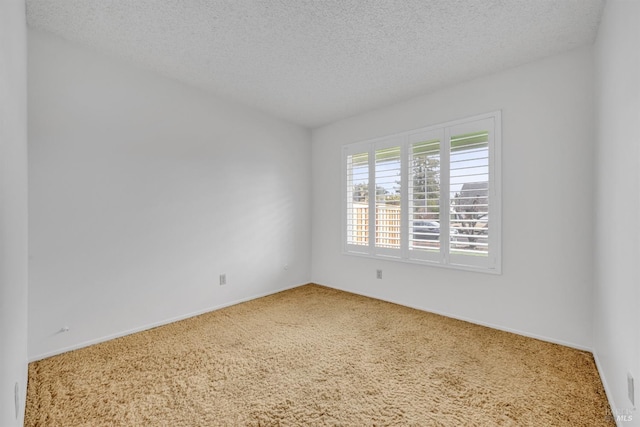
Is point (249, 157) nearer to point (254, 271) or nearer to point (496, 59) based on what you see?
point (254, 271)

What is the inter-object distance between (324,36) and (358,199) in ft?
7.13

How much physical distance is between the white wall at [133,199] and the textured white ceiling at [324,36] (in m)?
0.34

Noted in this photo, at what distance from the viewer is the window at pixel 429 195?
2783 mm

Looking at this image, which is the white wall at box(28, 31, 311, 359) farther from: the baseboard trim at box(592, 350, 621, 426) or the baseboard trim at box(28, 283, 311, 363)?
the baseboard trim at box(592, 350, 621, 426)

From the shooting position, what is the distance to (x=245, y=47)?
2.36 m

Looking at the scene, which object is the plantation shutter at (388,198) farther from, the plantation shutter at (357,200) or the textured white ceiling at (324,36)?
the textured white ceiling at (324,36)

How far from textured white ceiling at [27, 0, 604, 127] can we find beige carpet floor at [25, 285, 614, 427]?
A: 2.50m

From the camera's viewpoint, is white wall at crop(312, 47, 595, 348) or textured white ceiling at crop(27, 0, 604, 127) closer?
textured white ceiling at crop(27, 0, 604, 127)

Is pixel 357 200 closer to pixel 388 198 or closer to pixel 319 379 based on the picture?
pixel 388 198

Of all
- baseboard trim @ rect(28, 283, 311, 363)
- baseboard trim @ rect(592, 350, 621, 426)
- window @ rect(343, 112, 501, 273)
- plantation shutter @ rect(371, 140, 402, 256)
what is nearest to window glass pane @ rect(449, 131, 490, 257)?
window @ rect(343, 112, 501, 273)

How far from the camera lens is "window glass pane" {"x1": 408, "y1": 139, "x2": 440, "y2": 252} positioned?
10.3 ft

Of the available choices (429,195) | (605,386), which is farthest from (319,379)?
(429,195)

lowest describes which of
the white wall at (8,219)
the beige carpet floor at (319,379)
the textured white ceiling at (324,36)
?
the beige carpet floor at (319,379)

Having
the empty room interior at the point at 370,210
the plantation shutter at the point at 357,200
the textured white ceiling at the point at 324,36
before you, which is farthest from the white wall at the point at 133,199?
the plantation shutter at the point at 357,200
